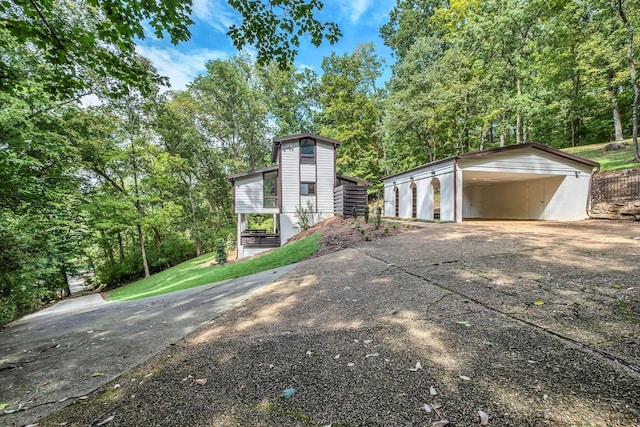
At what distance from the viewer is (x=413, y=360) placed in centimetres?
207

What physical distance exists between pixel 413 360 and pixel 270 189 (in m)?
15.6

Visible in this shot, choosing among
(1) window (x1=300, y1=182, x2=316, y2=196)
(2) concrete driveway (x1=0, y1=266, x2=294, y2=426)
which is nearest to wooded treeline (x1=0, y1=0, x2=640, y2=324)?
(2) concrete driveway (x1=0, y1=266, x2=294, y2=426)

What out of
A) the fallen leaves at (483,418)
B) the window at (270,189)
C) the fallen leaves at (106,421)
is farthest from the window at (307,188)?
the fallen leaves at (483,418)

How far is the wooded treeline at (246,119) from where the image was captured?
27.8 ft

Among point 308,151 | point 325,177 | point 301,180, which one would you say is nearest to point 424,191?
point 325,177

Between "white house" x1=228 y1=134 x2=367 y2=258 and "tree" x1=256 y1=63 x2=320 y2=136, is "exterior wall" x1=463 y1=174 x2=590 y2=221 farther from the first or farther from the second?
"tree" x1=256 y1=63 x2=320 y2=136

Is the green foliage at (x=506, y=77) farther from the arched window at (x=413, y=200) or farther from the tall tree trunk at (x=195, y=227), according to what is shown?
the tall tree trunk at (x=195, y=227)

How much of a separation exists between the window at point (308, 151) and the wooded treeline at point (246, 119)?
6.82 metres

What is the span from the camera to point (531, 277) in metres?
3.81

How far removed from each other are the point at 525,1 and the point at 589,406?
2591 cm

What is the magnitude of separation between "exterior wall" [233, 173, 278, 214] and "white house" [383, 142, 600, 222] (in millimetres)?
8747

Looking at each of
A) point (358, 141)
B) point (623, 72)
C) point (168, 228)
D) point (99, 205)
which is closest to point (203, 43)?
point (99, 205)

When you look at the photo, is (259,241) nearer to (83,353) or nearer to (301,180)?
(301,180)

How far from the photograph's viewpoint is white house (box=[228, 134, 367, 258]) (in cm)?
1569
